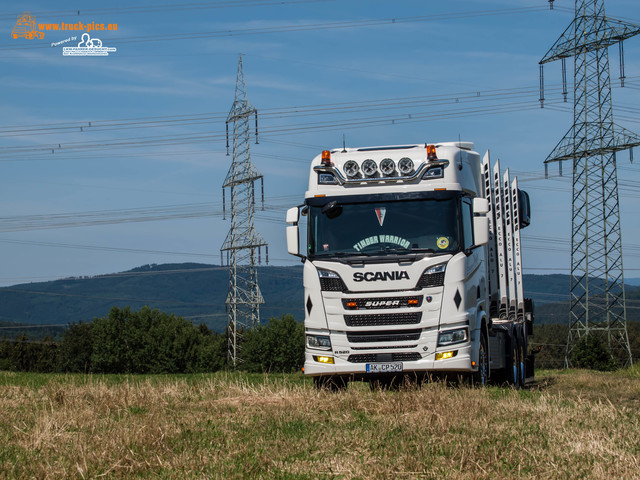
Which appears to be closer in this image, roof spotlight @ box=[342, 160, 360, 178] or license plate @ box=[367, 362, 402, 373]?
license plate @ box=[367, 362, 402, 373]

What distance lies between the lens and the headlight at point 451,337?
1391 centimetres

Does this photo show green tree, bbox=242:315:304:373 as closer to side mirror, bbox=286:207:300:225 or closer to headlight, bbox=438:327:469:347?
side mirror, bbox=286:207:300:225

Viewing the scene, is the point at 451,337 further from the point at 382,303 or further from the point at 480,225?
the point at 480,225

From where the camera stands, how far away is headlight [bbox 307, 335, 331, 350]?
46.5 ft

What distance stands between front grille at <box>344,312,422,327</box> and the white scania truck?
2 centimetres

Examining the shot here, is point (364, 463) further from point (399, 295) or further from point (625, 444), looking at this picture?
point (399, 295)

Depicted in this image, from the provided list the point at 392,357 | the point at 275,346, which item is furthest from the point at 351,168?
the point at 275,346

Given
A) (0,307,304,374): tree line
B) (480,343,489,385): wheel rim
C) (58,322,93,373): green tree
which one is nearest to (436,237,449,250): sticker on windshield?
(480,343,489,385): wheel rim

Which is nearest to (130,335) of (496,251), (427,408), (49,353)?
(49,353)

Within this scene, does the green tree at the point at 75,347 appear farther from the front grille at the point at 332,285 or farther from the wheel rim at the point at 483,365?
the front grille at the point at 332,285

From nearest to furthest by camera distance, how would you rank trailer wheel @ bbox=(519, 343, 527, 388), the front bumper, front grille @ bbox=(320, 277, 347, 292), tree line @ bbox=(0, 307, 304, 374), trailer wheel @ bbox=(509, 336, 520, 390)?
the front bumper, front grille @ bbox=(320, 277, 347, 292), trailer wheel @ bbox=(509, 336, 520, 390), trailer wheel @ bbox=(519, 343, 527, 388), tree line @ bbox=(0, 307, 304, 374)

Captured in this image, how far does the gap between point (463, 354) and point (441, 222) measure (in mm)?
2121

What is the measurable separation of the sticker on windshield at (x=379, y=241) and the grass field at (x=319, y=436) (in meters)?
2.52

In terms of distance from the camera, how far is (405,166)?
14711 mm
